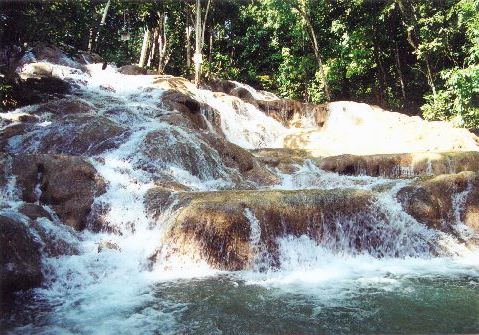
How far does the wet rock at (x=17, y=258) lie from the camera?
17.9 ft

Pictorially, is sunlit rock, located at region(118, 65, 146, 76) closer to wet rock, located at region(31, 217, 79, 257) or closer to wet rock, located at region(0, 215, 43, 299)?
wet rock, located at region(31, 217, 79, 257)

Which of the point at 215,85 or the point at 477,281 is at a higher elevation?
the point at 215,85

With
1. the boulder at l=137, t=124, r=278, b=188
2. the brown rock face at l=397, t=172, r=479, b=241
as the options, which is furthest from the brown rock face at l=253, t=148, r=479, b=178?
the brown rock face at l=397, t=172, r=479, b=241

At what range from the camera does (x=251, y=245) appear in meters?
6.53

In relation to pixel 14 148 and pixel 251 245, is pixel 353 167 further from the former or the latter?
pixel 14 148

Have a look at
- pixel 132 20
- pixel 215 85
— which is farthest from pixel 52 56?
pixel 215 85

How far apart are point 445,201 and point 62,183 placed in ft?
22.6

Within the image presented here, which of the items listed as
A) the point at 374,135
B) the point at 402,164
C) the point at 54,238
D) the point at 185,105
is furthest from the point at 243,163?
the point at 374,135

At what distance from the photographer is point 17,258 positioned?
566 centimetres

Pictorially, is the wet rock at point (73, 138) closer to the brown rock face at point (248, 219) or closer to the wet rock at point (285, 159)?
the brown rock face at point (248, 219)

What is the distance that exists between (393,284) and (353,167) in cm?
579

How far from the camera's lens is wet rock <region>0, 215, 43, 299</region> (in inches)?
215

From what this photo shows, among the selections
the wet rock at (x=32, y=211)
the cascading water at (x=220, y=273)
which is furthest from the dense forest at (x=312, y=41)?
the wet rock at (x=32, y=211)

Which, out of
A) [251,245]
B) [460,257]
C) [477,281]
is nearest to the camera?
[477,281]
